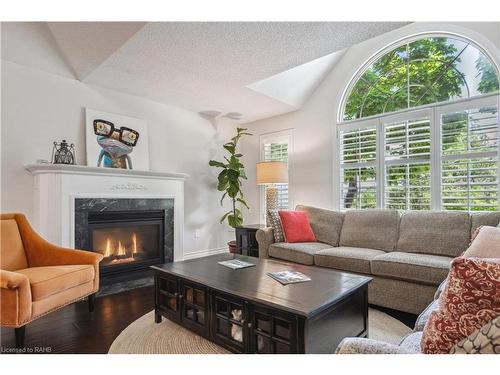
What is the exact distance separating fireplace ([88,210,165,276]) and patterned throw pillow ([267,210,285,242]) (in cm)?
147

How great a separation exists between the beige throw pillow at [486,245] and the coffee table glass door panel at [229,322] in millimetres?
1423

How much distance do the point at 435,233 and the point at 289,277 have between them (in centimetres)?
176

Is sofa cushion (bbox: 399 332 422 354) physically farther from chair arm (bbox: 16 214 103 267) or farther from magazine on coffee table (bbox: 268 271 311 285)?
chair arm (bbox: 16 214 103 267)

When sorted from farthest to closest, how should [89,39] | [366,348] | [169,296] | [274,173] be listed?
[274,173]
[89,39]
[169,296]
[366,348]

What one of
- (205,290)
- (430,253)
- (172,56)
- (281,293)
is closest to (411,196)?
(430,253)

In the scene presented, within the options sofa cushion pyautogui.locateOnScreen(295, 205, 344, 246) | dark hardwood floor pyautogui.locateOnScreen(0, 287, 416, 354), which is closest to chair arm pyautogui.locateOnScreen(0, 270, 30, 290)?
dark hardwood floor pyautogui.locateOnScreen(0, 287, 416, 354)

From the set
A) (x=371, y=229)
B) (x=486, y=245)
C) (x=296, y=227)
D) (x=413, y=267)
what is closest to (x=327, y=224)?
(x=296, y=227)

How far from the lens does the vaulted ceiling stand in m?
2.38

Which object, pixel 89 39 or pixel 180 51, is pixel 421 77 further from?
pixel 89 39

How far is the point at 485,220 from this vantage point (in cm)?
260

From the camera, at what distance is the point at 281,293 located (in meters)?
1.66

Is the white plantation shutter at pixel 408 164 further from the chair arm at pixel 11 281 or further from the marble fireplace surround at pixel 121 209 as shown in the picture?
the chair arm at pixel 11 281

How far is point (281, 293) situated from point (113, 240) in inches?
103
